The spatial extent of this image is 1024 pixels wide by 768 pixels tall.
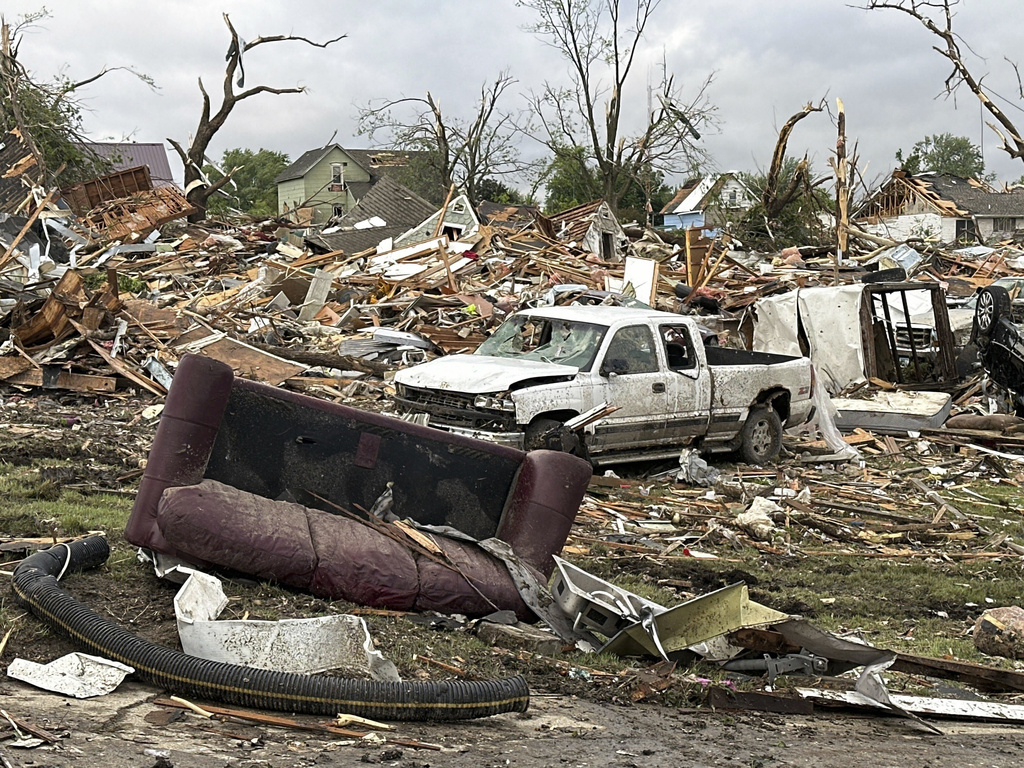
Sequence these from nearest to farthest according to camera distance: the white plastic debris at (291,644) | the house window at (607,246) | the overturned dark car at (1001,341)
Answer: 1. the white plastic debris at (291,644)
2. the overturned dark car at (1001,341)
3. the house window at (607,246)

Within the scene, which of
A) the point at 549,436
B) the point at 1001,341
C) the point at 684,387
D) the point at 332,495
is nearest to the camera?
the point at 332,495

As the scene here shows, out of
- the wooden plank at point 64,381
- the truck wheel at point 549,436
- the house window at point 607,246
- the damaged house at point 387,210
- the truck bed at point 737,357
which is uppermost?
the damaged house at point 387,210

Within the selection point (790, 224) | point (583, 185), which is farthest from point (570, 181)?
point (790, 224)

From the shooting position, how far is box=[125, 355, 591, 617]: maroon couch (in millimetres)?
5738

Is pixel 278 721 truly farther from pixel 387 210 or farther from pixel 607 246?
pixel 387 210

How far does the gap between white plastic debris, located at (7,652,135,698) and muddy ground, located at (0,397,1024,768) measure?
51mm

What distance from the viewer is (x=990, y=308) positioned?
1608cm

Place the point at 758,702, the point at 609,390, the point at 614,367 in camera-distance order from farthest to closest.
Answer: the point at 614,367
the point at 609,390
the point at 758,702

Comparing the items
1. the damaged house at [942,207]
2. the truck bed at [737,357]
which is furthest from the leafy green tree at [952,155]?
the truck bed at [737,357]

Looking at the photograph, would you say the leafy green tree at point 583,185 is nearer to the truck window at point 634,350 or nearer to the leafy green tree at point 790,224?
the leafy green tree at point 790,224

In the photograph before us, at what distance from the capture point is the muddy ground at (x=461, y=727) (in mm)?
3865

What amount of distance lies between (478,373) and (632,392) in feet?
5.99

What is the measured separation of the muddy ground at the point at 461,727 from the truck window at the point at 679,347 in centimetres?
703

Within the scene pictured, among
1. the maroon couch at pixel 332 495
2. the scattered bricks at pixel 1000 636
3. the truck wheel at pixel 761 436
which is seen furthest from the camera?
the truck wheel at pixel 761 436
